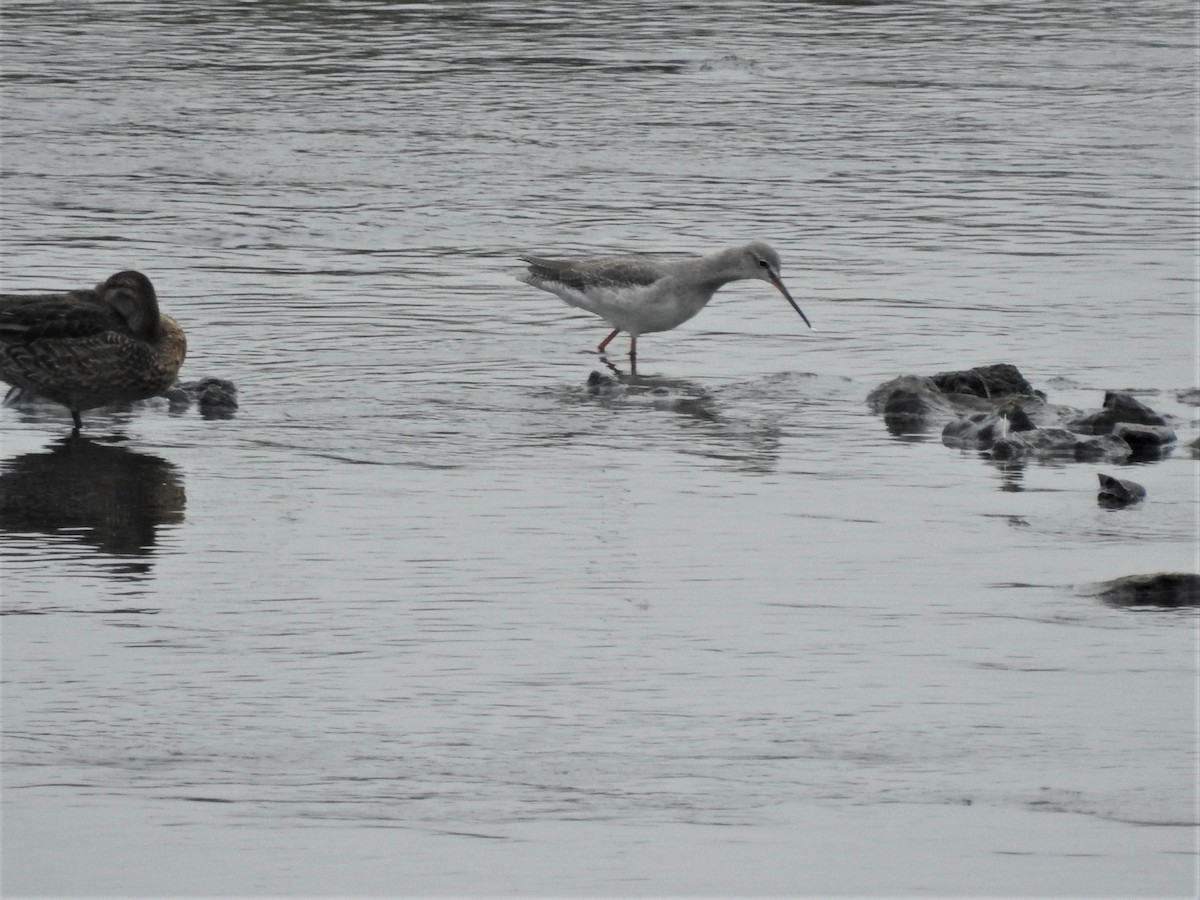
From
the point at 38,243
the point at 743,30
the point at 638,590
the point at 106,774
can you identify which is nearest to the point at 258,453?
the point at 638,590

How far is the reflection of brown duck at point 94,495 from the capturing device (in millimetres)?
9945

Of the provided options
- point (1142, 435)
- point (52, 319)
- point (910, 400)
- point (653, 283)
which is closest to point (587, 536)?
point (910, 400)

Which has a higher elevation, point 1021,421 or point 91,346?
point 91,346

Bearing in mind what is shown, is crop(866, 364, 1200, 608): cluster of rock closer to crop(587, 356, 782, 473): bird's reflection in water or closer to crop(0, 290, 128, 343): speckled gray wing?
crop(587, 356, 782, 473): bird's reflection in water

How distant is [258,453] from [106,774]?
14.8ft

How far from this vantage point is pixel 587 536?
32.3 feet

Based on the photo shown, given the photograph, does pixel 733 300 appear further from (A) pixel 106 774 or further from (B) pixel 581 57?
(B) pixel 581 57

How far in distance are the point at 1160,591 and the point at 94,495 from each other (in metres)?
4.76

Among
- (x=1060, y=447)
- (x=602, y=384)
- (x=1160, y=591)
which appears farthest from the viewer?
(x=602, y=384)

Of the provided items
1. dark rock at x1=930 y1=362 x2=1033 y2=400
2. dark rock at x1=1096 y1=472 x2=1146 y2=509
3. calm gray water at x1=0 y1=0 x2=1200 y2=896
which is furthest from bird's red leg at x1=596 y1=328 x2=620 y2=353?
dark rock at x1=1096 y1=472 x2=1146 y2=509

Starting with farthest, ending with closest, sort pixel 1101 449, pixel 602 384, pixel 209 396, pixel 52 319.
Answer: pixel 602 384 < pixel 209 396 < pixel 52 319 < pixel 1101 449

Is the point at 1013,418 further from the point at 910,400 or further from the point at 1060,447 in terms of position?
the point at 910,400

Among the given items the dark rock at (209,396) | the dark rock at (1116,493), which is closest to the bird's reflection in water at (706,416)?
the dark rock at (1116,493)

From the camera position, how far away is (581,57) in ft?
90.8
